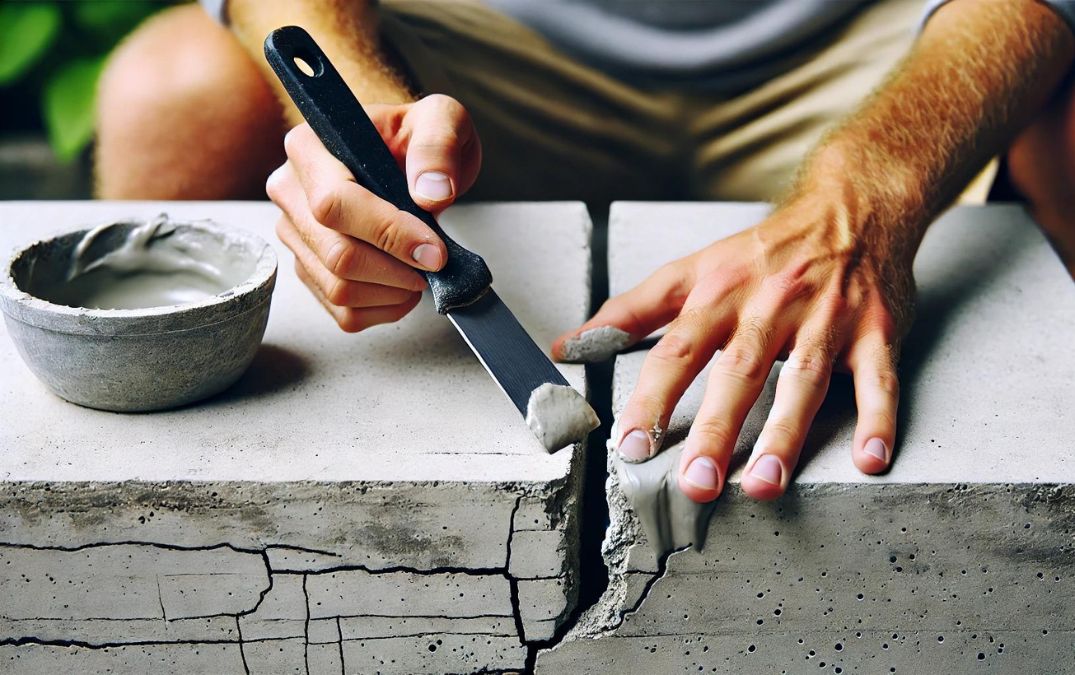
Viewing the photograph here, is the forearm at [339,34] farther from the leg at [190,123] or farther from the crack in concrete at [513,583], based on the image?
the crack in concrete at [513,583]

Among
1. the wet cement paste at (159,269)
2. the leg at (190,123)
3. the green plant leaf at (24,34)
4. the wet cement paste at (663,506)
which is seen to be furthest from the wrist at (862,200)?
the green plant leaf at (24,34)

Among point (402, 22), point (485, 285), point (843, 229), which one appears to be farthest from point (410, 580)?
point (402, 22)

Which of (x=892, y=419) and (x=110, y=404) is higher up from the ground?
(x=892, y=419)

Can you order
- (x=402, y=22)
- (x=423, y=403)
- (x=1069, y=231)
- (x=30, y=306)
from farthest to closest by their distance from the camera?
(x=402, y=22) < (x=1069, y=231) < (x=423, y=403) < (x=30, y=306)

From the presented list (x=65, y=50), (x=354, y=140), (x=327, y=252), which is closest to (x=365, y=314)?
(x=327, y=252)

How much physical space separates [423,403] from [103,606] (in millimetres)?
415

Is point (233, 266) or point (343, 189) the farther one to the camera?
point (233, 266)

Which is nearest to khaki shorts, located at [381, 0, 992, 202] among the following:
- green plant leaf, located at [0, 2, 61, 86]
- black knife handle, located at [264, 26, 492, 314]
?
black knife handle, located at [264, 26, 492, 314]

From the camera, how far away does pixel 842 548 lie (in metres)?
1.06

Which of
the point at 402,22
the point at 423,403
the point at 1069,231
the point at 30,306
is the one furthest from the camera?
the point at 402,22

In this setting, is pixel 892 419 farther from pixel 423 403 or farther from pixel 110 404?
pixel 110 404

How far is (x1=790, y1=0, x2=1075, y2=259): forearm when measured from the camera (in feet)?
4.40

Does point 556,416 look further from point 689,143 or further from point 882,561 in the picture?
point 689,143

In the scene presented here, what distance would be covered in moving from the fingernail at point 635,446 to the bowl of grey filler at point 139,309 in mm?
438
